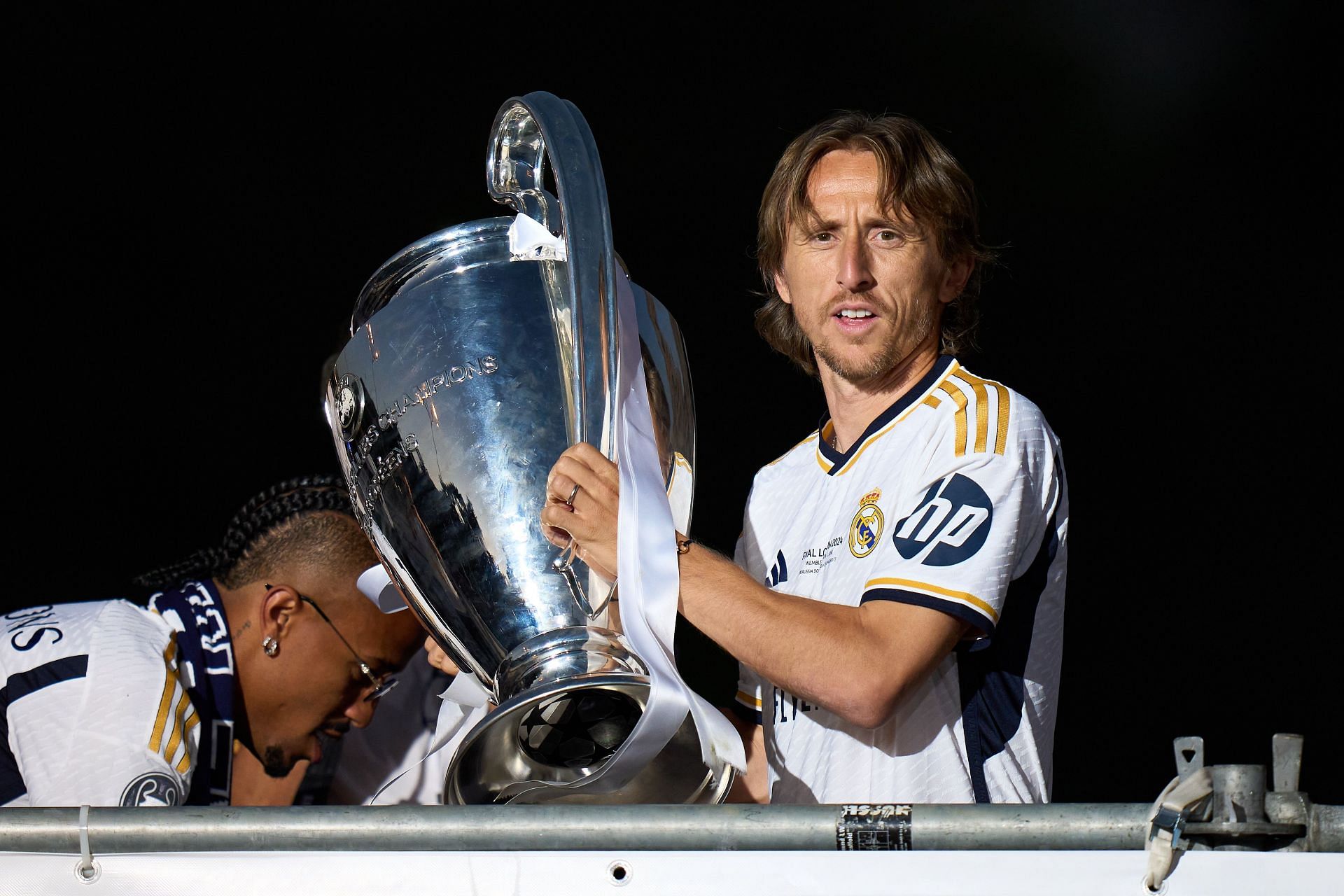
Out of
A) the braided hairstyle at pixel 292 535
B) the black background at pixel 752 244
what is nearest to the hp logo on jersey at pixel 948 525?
the braided hairstyle at pixel 292 535

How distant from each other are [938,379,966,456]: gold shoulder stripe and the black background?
1657mm

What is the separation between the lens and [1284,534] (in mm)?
3176

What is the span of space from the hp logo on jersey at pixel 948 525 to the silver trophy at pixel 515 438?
0.24m

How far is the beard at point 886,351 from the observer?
1.64m

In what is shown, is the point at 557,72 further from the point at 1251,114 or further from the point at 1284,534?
the point at 1284,534

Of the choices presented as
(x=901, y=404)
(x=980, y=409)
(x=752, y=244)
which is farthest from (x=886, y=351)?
(x=752, y=244)

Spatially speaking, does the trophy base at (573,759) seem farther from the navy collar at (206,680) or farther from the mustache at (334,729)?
the mustache at (334,729)

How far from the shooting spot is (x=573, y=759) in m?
1.32

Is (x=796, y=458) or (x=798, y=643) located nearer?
(x=798, y=643)

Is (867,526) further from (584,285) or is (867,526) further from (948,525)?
(584,285)

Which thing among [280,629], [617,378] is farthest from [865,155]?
[280,629]

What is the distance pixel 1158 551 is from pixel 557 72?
1.78 metres

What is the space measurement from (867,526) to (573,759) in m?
0.41

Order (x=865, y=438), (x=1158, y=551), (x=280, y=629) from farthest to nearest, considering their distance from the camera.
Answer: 1. (x=1158, y=551)
2. (x=280, y=629)
3. (x=865, y=438)
